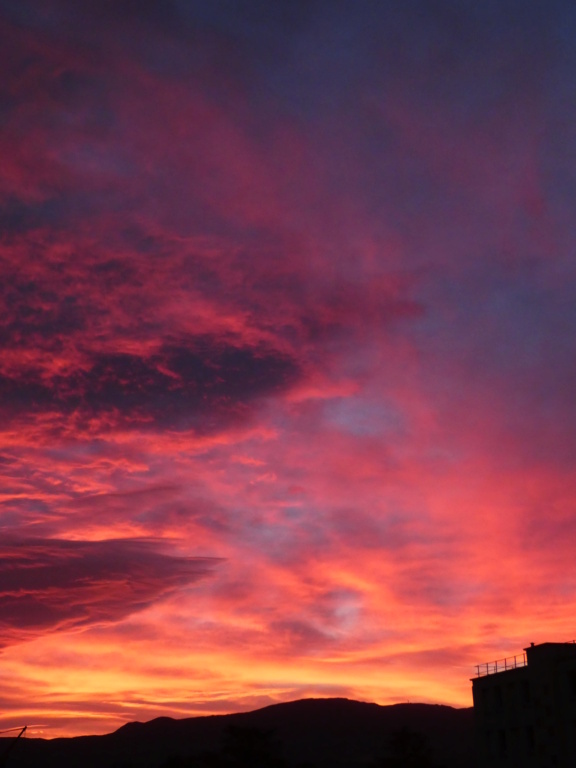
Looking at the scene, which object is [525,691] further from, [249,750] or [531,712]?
[249,750]

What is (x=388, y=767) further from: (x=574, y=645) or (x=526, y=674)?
(x=574, y=645)

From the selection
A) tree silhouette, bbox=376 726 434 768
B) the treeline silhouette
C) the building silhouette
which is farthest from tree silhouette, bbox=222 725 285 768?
the building silhouette

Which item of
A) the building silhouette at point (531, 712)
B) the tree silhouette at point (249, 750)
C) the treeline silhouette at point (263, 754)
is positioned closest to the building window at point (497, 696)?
the building silhouette at point (531, 712)

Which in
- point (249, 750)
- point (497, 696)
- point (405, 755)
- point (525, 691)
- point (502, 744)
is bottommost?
point (405, 755)

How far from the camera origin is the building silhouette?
67.7 meters

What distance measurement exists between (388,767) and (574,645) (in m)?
25.5

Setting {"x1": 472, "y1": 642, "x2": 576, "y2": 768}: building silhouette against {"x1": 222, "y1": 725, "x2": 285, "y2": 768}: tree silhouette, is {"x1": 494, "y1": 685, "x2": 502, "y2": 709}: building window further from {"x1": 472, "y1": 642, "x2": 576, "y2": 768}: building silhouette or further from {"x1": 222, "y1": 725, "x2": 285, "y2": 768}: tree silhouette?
{"x1": 222, "y1": 725, "x2": 285, "y2": 768}: tree silhouette

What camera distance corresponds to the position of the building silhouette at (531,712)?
6769cm

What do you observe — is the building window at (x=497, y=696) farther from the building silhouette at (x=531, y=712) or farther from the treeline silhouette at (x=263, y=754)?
the treeline silhouette at (x=263, y=754)

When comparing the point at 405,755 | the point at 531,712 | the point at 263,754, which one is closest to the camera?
the point at 531,712

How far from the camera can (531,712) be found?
7156cm

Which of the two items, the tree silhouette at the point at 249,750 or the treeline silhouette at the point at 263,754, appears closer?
the treeline silhouette at the point at 263,754

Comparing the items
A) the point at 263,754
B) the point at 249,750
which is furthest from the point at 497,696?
the point at 249,750

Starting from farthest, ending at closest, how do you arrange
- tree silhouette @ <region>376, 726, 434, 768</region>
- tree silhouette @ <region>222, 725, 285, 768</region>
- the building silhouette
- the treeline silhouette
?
tree silhouette @ <region>222, 725, 285, 768</region>
the treeline silhouette
tree silhouette @ <region>376, 726, 434, 768</region>
the building silhouette
